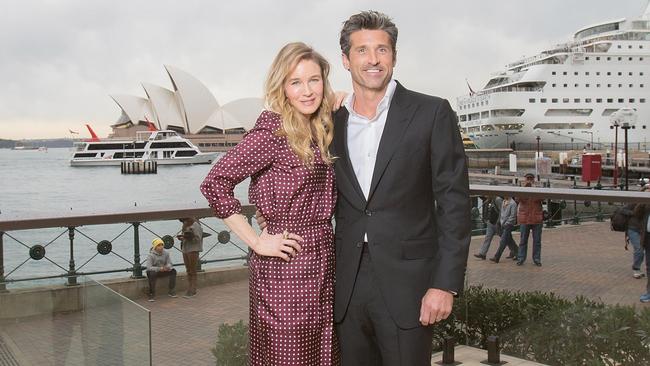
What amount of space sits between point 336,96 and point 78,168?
243 feet

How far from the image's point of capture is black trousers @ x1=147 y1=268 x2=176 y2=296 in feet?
8.14

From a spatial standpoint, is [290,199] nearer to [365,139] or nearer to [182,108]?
[365,139]

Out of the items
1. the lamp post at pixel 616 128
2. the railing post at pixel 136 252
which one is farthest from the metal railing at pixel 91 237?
the lamp post at pixel 616 128

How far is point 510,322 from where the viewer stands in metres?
3.23

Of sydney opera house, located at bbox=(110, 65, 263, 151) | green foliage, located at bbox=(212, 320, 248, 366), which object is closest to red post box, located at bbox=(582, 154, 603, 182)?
sydney opera house, located at bbox=(110, 65, 263, 151)

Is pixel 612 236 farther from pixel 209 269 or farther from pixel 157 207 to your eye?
pixel 157 207

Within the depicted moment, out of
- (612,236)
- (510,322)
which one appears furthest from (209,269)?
(612,236)

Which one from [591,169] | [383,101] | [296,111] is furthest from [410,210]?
[591,169]

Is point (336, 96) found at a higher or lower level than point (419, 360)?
higher

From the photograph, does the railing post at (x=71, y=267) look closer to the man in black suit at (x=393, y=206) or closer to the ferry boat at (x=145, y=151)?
the man in black suit at (x=393, y=206)

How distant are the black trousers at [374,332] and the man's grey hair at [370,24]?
2.01ft

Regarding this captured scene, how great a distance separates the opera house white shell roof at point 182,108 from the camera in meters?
56.0

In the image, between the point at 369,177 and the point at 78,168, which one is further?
the point at 78,168

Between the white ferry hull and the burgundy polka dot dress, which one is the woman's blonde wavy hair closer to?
the burgundy polka dot dress
